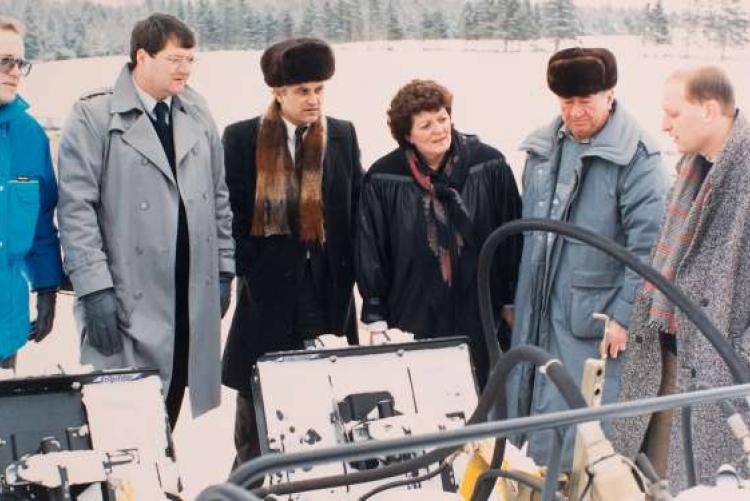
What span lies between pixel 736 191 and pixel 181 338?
138 centimetres

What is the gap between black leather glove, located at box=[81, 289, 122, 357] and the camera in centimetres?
226

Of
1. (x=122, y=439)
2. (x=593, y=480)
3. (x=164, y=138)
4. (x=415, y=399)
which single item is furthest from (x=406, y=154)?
(x=593, y=480)

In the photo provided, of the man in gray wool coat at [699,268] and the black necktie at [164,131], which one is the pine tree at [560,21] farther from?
the black necktie at [164,131]

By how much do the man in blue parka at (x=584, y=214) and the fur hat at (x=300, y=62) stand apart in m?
0.60

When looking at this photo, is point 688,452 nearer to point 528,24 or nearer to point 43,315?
point 43,315

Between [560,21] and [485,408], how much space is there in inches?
94.9

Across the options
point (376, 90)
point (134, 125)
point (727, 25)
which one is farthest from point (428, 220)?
point (727, 25)

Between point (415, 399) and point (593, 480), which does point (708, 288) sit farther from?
point (593, 480)

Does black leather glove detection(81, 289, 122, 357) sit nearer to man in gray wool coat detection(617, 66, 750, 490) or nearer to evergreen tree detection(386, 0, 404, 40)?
man in gray wool coat detection(617, 66, 750, 490)

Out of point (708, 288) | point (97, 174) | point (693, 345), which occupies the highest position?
point (97, 174)

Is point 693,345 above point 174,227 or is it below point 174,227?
below

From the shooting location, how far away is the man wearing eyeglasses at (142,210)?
7.41 ft

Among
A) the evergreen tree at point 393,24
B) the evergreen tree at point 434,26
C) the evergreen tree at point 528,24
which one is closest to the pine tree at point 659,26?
the evergreen tree at point 528,24

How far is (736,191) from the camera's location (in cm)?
201
